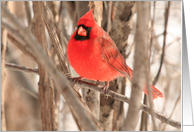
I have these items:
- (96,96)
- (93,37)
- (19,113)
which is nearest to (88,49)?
(93,37)

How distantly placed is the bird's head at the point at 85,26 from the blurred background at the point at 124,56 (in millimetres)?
426

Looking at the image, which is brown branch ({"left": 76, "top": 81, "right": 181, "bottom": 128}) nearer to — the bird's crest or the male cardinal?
the male cardinal

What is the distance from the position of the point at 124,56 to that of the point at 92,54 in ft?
1.61

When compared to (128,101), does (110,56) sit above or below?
above

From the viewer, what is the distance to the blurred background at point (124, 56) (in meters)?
1.63

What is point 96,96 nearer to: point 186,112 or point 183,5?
point 186,112

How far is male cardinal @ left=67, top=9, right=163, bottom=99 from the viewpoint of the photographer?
117 centimetres

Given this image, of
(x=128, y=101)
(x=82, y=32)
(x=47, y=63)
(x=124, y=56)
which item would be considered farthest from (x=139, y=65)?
(x=124, y=56)

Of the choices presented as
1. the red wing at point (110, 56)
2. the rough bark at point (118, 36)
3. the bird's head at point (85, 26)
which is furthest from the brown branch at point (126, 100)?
the rough bark at point (118, 36)

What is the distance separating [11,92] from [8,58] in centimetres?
33

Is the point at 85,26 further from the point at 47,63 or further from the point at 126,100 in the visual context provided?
the point at 47,63

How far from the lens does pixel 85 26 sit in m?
1.18

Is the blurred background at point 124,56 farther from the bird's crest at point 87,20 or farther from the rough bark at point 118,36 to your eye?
the bird's crest at point 87,20

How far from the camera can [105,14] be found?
1.71 meters
